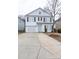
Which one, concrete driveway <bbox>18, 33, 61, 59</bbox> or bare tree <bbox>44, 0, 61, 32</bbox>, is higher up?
bare tree <bbox>44, 0, 61, 32</bbox>

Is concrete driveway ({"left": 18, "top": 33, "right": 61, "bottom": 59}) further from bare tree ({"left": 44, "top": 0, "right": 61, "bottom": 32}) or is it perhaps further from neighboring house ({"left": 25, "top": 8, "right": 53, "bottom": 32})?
bare tree ({"left": 44, "top": 0, "right": 61, "bottom": 32})

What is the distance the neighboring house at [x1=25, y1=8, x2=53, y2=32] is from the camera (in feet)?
6.11

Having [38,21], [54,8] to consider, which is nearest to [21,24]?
[38,21]

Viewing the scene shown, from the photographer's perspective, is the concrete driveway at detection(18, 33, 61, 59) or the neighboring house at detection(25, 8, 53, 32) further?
the neighboring house at detection(25, 8, 53, 32)

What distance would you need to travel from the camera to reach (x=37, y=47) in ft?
5.89

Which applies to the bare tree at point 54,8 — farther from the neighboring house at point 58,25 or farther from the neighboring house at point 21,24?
the neighboring house at point 21,24

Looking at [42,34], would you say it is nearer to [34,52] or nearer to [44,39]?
[44,39]

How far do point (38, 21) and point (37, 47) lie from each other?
14.6 inches

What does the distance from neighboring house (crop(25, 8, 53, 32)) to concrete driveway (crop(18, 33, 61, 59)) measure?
85 mm

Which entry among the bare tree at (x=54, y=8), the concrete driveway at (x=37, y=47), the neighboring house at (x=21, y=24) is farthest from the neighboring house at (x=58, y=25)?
the neighboring house at (x=21, y=24)

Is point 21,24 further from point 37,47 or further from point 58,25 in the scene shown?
point 58,25

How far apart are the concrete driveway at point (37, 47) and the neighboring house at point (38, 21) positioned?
0.28ft

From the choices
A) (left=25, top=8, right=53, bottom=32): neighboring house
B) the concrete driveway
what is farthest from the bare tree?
the concrete driveway

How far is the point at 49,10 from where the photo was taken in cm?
187
